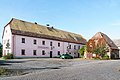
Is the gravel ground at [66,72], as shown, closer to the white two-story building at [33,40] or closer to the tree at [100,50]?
the white two-story building at [33,40]

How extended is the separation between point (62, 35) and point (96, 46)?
15.4m

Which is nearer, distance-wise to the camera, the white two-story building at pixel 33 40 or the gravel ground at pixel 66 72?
the gravel ground at pixel 66 72

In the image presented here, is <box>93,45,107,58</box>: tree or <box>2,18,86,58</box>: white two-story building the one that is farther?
<box>93,45,107,58</box>: tree

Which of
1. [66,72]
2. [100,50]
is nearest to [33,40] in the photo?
[100,50]

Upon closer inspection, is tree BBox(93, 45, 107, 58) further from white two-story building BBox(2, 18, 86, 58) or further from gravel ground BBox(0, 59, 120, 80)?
gravel ground BBox(0, 59, 120, 80)

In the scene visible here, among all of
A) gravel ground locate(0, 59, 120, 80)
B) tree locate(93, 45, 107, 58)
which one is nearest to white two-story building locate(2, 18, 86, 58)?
tree locate(93, 45, 107, 58)

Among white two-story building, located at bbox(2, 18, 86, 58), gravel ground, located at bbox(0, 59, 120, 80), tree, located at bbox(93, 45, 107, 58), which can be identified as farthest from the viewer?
tree, located at bbox(93, 45, 107, 58)

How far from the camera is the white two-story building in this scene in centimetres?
4659

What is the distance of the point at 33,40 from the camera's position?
50.8 metres

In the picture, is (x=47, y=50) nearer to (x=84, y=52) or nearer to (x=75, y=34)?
(x=84, y=52)

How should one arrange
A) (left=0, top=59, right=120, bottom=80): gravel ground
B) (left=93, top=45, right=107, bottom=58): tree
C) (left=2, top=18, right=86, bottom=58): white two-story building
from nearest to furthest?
(left=0, top=59, right=120, bottom=80): gravel ground < (left=2, top=18, right=86, bottom=58): white two-story building < (left=93, top=45, right=107, bottom=58): tree

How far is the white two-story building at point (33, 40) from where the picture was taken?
1834 inches

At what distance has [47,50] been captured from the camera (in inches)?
2164

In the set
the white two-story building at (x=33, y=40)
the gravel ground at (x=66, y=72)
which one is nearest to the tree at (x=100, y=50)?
the white two-story building at (x=33, y=40)
